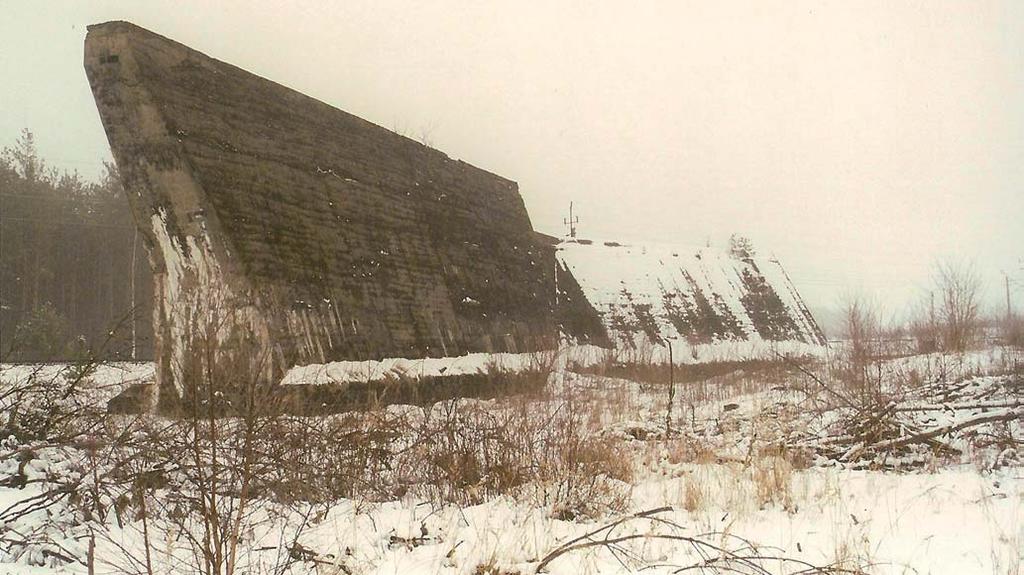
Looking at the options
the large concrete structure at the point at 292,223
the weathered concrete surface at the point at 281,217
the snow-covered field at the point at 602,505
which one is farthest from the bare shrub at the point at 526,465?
the weathered concrete surface at the point at 281,217

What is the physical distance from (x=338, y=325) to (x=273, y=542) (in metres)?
6.40

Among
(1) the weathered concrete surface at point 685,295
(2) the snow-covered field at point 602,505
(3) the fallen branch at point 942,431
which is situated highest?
(1) the weathered concrete surface at point 685,295

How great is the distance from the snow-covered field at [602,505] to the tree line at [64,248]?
85.0 ft

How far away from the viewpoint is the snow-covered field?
4.70 meters

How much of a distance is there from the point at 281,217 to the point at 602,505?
714cm

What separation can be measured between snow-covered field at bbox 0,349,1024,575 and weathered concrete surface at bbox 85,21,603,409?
6.35ft

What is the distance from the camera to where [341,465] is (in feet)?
22.2

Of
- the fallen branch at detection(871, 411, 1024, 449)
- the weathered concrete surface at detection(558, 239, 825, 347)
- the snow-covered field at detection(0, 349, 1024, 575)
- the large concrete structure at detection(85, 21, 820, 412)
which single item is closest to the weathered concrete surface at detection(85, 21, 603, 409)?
the large concrete structure at detection(85, 21, 820, 412)

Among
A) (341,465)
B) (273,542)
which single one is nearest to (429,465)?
(341,465)

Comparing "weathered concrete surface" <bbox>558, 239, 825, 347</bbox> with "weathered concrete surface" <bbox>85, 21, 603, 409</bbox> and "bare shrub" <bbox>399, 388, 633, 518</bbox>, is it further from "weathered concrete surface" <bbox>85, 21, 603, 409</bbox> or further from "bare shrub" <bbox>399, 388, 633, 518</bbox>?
"bare shrub" <bbox>399, 388, 633, 518</bbox>

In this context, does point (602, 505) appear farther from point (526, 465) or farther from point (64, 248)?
point (64, 248)

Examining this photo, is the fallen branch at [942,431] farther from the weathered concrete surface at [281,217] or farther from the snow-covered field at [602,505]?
the weathered concrete surface at [281,217]

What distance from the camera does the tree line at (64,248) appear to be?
31375mm

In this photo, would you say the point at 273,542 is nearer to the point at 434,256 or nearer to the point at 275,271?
the point at 275,271
